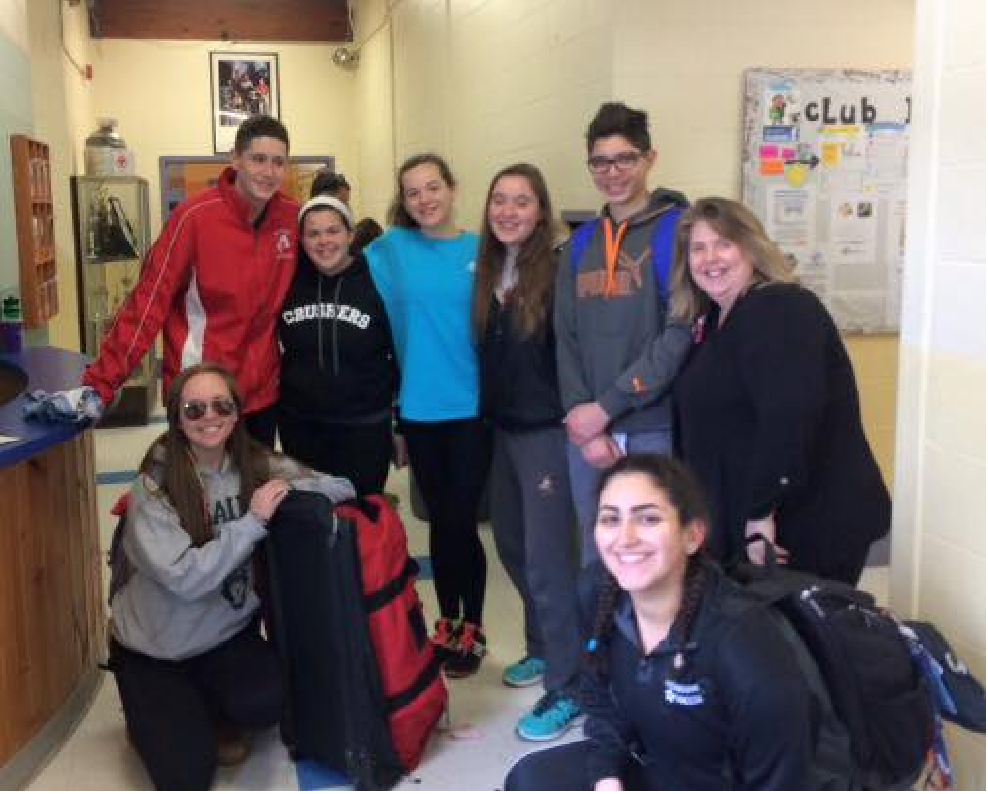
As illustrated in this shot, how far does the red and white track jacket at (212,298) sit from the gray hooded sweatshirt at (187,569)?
332mm

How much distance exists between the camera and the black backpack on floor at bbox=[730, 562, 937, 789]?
5.22 feet

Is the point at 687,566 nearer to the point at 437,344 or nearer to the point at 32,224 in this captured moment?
the point at 437,344

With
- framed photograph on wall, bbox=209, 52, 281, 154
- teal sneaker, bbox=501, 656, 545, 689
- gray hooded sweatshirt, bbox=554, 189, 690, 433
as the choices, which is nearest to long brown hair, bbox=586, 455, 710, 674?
gray hooded sweatshirt, bbox=554, 189, 690, 433

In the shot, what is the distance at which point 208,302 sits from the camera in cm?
281

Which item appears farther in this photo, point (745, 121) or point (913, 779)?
point (745, 121)

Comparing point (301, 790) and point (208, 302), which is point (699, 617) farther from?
point (208, 302)

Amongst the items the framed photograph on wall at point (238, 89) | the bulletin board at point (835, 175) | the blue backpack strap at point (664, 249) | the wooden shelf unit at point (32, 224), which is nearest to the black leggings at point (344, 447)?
the blue backpack strap at point (664, 249)

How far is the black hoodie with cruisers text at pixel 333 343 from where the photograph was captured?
2814mm

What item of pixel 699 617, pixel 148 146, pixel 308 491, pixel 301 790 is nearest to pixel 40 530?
pixel 308 491

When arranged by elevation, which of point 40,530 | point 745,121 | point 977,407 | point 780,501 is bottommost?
point 40,530

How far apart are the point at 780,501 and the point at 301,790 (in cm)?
129

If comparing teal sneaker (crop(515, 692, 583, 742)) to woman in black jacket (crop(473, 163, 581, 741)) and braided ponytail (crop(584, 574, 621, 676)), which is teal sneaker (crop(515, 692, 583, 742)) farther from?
braided ponytail (crop(584, 574, 621, 676))

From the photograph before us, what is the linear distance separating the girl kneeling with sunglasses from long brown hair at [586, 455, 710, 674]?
976 mm

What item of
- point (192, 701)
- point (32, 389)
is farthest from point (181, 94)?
point (192, 701)
